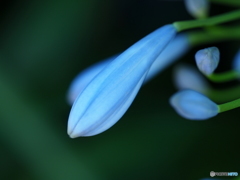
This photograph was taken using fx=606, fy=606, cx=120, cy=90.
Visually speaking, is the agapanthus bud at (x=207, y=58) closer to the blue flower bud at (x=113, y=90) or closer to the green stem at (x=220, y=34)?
the blue flower bud at (x=113, y=90)

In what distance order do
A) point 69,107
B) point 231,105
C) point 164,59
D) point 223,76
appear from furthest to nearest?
point 69,107 < point 164,59 < point 223,76 < point 231,105

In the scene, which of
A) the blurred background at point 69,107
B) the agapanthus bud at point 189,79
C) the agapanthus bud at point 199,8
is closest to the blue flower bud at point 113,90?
the agapanthus bud at point 199,8

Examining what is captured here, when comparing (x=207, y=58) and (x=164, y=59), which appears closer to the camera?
(x=207, y=58)

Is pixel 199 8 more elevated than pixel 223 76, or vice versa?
pixel 199 8

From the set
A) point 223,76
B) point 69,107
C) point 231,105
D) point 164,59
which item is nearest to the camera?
point 231,105

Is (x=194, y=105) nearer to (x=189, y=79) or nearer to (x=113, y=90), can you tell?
(x=113, y=90)

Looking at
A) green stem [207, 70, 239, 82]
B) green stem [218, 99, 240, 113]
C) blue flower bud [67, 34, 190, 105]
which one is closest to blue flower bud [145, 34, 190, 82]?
blue flower bud [67, 34, 190, 105]

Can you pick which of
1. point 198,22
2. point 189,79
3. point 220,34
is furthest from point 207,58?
point 189,79

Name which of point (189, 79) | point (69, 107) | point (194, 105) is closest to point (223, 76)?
point (194, 105)
